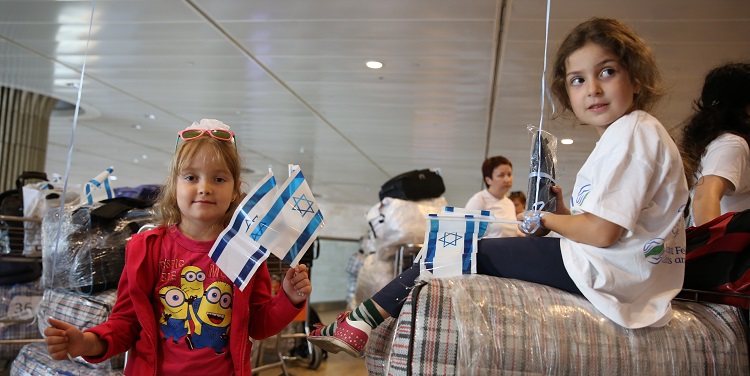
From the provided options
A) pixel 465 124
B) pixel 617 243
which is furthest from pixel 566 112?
pixel 465 124

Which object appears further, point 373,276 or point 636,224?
point 373,276

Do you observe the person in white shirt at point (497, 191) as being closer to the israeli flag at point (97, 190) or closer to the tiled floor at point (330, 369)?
the tiled floor at point (330, 369)

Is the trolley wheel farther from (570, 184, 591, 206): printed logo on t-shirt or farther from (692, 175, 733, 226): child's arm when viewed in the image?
(570, 184, 591, 206): printed logo on t-shirt

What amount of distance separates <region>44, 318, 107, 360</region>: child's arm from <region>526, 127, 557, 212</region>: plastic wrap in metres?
1.18

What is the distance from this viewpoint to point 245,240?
146cm

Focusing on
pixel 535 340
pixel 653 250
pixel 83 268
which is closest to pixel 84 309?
pixel 83 268

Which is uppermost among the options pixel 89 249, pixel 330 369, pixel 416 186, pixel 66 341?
pixel 416 186

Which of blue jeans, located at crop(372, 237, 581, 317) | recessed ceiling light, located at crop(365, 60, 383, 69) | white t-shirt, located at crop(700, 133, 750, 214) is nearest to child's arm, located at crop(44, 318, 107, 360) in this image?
blue jeans, located at crop(372, 237, 581, 317)

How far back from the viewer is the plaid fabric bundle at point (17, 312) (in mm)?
3525

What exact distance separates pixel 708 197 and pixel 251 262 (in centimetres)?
153

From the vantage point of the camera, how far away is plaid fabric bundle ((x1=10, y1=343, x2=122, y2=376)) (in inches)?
91.1

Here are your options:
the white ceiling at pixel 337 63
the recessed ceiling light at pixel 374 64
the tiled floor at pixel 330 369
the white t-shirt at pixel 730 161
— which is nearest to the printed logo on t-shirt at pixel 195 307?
the white t-shirt at pixel 730 161

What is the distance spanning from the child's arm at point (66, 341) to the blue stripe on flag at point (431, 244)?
0.84 meters

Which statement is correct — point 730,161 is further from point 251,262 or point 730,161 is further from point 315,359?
point 315,359
